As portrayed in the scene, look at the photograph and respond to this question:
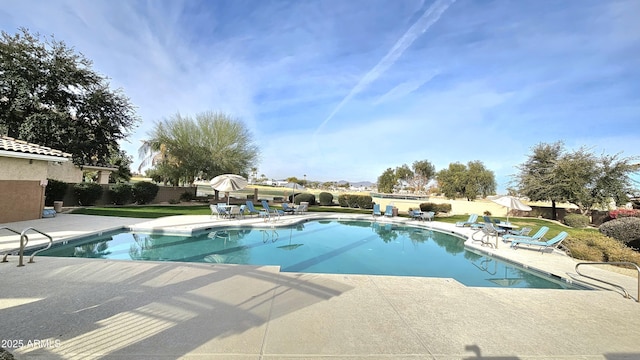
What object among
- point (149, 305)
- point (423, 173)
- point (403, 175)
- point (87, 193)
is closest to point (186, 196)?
point (87, 193)

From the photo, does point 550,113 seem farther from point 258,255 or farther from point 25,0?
point 25,0

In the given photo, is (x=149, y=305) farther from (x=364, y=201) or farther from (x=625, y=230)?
(x=364, y=201)

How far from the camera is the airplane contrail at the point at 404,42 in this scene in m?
13.8

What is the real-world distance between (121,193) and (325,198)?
50.6 feet

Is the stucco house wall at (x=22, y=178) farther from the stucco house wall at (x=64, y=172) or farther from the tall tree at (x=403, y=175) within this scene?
the tall tree at (x=403, y=175)

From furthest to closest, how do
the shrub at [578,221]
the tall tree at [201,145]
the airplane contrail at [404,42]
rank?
the tall tree at [201,145] < the shrub at [578,221] < the airplane contrail at [404,42]

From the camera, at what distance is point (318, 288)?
16.0 feet

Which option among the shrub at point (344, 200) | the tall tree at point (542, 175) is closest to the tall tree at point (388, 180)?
the tall tree at point (542, 175)

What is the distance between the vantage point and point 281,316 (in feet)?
12.2

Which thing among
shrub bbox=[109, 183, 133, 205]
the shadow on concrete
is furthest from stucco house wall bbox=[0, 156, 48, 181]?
the shadow on concrete

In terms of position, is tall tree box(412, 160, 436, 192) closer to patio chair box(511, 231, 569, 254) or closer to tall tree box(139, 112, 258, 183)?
tall tree box(139, 112, 258, 183)

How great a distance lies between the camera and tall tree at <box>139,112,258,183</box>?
22.4 meters

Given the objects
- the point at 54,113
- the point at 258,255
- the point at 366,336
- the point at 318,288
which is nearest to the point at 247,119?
the point at 54,113

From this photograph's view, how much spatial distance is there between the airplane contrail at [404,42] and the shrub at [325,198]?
8.39 m
